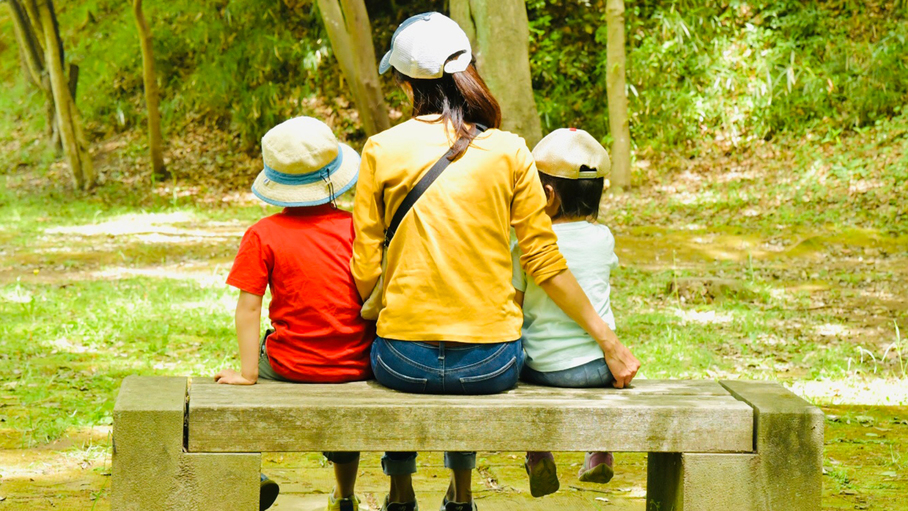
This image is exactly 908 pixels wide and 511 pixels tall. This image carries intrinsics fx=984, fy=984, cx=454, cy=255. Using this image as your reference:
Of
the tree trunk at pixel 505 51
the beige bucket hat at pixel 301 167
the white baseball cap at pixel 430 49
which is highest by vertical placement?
the tree trunk at pixel 505 51

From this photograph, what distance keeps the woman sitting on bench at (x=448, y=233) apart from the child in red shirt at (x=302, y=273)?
0.45ft

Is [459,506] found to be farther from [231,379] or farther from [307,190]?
[307,190]

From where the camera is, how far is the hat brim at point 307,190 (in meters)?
3.06

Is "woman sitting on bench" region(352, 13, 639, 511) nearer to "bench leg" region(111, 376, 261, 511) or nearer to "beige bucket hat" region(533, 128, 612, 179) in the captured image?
"beige bucket hat" region(533, 128, 612, 179)

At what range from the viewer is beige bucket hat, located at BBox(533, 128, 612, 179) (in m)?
3.14

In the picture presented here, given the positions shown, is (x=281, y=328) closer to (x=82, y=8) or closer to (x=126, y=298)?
(x=126, y=298)

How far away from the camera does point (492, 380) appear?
2.92 m

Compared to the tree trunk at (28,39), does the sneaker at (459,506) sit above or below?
below

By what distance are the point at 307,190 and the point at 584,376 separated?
105cm

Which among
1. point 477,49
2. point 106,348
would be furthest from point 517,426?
point 477,49

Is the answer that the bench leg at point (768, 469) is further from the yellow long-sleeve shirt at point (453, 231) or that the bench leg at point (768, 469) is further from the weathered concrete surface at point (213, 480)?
the weathered concrete surface at point (213, 480)

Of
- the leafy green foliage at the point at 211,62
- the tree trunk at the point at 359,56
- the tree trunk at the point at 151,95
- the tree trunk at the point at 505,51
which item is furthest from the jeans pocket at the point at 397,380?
the leafy green foliage at the point at 211,62

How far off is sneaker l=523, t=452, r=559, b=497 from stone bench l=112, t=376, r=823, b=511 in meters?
0.41

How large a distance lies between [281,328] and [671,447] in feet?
4.09
